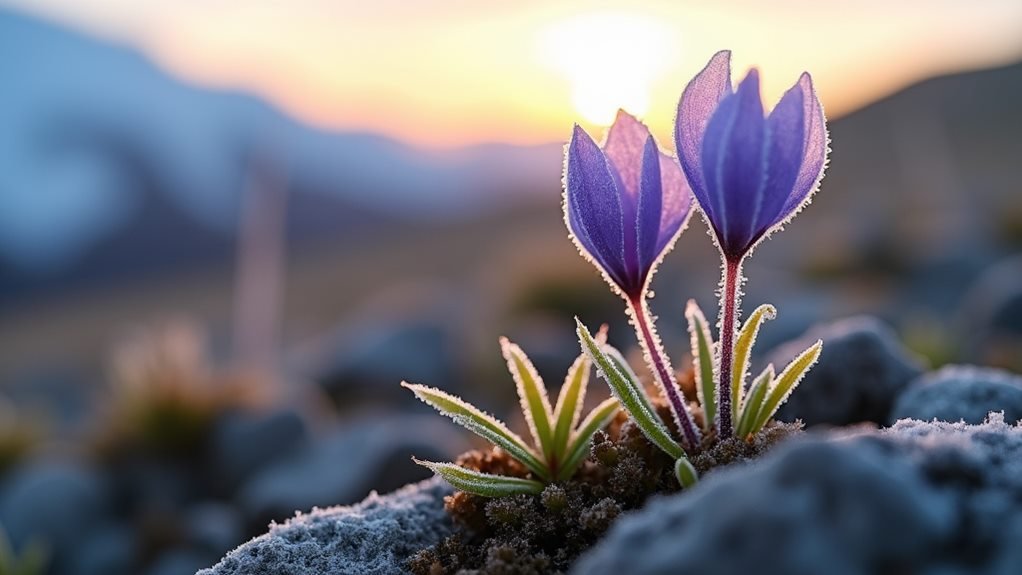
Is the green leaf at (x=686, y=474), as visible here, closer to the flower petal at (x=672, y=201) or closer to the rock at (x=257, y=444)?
the flower petal at (x=672, y=201)

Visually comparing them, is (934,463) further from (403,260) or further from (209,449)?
(403,260)

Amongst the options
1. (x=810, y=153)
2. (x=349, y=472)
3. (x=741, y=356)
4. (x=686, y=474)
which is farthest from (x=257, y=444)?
(x=810, y=153)

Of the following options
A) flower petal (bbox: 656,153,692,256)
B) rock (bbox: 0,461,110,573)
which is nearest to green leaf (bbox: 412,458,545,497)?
flower petal (bbox: 656,153,692,256)

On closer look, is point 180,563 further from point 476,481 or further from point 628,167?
point 628,167

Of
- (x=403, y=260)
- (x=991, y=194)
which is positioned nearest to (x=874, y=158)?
(x=991, y=194)

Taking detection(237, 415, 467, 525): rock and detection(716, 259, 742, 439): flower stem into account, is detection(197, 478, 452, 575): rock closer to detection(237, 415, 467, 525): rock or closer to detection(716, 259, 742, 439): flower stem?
detection(716, 259, 742, 439): flower stem
